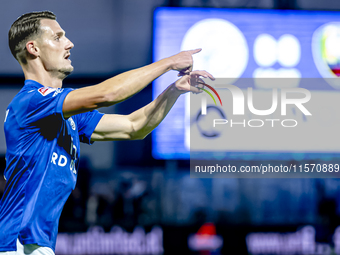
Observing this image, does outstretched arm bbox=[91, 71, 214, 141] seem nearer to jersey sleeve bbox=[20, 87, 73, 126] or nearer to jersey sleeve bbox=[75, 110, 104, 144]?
jersey sleeve bbox=[75, 110, 104, 144]

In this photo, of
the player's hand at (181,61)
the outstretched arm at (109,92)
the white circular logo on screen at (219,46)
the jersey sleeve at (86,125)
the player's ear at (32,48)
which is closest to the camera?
the outstretched arm at (109,92)

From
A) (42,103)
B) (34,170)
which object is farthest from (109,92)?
(34,170)

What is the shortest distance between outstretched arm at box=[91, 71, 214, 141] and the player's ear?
1.62 feet

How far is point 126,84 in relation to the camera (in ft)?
5.48

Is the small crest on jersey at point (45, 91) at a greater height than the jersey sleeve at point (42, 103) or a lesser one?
greater

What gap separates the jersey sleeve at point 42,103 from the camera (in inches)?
66.4

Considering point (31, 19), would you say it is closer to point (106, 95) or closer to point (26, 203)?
point (106, 95)

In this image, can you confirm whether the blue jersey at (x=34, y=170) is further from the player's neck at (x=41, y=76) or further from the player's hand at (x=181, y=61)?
the player's hand at (x=181, y=61)

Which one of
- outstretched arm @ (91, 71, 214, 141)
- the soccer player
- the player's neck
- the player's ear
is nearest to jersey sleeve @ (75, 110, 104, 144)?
outstretched arm @ (91, 71, 214, 141)

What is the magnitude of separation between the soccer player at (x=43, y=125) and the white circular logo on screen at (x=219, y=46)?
3275 millimetres

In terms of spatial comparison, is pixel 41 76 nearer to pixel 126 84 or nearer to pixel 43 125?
pixel 43 125

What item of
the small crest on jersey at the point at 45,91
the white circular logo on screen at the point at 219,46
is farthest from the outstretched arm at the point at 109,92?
the white circular logo on screen at the point at 219,46

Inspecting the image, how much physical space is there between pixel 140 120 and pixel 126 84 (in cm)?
52

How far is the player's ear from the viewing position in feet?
6.40
